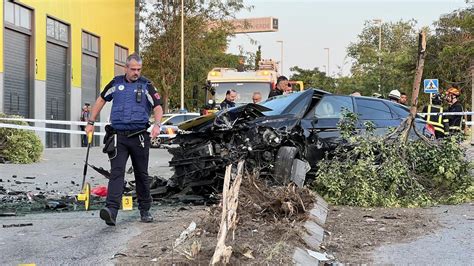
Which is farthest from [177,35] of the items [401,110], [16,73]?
[401,110]

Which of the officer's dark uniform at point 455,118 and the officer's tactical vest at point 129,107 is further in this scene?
the officer's dark uniform at point 455,118

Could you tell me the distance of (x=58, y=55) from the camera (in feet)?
74.0

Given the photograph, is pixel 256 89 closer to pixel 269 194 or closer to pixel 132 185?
pixel 132 185

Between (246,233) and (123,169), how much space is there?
167 centimetres

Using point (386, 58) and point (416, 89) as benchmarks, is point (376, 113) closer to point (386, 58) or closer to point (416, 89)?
point (416, 89)

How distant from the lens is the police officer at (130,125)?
5980mm

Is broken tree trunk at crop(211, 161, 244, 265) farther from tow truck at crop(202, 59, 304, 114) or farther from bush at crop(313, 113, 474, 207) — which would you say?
tow truck at crop(202, 59, 304, 114)

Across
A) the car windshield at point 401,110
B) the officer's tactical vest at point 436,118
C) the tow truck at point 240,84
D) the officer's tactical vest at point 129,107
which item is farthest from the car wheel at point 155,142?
the tow truck at point 240,84

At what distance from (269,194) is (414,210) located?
2317 millimetres

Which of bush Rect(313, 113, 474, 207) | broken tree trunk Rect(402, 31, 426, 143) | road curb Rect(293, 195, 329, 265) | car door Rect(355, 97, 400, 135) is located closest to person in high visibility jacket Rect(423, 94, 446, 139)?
car door Rect(355, 97, 400, 135)

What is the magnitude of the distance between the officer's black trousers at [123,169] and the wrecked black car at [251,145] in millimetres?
1156

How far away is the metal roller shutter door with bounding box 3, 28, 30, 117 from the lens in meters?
18.4

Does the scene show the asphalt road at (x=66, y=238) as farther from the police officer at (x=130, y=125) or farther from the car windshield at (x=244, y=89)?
the car windshield at (x=244, y=89)

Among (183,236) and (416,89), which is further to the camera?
(416,89)
